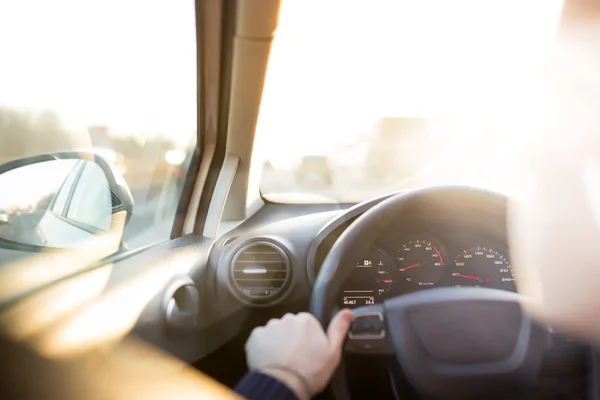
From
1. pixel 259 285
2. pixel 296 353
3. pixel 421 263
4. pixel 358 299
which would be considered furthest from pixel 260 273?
pixel 296 353

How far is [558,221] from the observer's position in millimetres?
1940

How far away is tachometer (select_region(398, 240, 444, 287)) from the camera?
2482 mm

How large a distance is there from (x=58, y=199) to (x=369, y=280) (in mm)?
1253

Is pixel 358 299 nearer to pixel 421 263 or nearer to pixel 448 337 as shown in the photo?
pixel 421 263

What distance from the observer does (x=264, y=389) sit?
146 cm

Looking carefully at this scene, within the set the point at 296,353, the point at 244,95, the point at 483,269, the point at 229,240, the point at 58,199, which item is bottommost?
the point at 229,240

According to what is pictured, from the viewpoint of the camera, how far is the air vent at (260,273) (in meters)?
2.61

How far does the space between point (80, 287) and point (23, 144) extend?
456mm

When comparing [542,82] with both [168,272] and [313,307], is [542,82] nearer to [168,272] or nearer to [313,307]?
[313,307]

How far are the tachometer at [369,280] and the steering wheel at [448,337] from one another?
47cm

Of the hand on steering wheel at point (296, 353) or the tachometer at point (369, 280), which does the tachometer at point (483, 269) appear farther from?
the hand on steering wheel at point (296, 353)

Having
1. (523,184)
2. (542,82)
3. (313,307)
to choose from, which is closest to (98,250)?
(313,307)

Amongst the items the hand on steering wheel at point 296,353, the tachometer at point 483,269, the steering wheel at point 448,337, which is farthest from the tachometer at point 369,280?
the hand on steering wheel at point 296,353

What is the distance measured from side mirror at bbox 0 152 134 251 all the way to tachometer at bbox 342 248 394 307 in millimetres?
985
